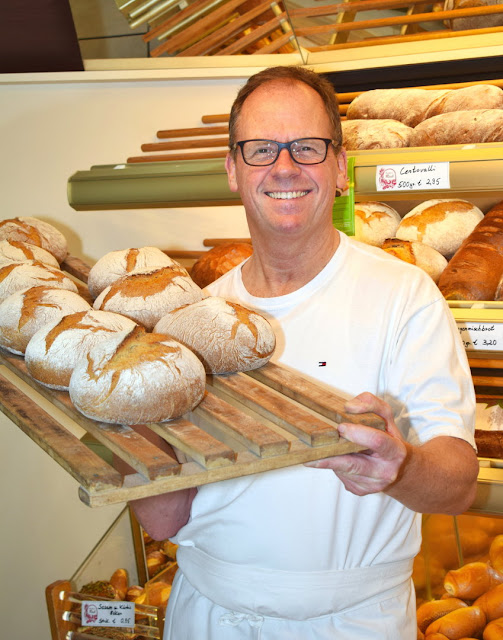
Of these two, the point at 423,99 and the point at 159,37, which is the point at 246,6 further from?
the point at 423,99

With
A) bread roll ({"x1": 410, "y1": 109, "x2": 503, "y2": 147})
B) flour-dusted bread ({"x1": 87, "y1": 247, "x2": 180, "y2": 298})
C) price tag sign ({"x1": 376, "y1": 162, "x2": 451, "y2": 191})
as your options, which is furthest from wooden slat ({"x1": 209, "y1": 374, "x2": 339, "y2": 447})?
bread roll ({"x1": 410, "y1": 109, "x2": 503, "y2": 147})

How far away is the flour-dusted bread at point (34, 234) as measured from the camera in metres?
1.66

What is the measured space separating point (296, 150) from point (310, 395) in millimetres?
541

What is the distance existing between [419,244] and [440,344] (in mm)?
617

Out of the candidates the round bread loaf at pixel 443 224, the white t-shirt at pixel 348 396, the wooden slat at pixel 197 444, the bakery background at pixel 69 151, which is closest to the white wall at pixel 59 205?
the bakery background at pixel 69 151

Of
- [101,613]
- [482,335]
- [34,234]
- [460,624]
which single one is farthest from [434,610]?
[34,234]

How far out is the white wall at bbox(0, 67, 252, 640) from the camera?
2672mm

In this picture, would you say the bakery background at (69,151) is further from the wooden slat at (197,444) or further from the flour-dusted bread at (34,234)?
the wooden slat at (197,444)

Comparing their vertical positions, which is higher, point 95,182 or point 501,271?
point 95,182

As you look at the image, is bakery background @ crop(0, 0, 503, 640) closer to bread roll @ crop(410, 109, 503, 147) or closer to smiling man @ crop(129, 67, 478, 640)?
bread roll @ crop(410, 109, 503, 147)

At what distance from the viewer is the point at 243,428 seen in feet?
2.89

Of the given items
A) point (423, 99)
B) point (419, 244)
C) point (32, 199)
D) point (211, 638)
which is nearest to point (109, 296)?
point (211, 638)

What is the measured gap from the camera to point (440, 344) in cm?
118

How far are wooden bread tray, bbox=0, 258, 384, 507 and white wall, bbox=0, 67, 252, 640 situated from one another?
1.71m
